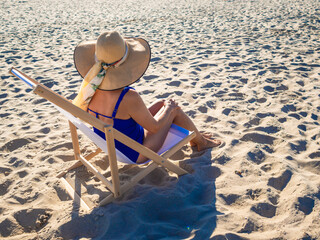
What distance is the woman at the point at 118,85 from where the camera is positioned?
6.88 feet

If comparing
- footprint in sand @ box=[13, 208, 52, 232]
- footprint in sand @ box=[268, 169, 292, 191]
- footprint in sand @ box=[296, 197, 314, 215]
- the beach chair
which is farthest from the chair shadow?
footprint in sand @ box=[296, 197, 314, 215]

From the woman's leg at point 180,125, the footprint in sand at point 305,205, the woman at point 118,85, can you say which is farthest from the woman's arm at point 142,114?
the footprint in sand at point 305,205

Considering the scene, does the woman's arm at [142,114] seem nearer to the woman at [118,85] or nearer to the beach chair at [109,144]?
the woman at [118,85]

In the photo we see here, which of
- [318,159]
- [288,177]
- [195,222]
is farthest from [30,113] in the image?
[318,159]

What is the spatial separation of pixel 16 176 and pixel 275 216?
2.28 m

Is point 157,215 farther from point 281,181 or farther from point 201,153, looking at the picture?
point 281,181

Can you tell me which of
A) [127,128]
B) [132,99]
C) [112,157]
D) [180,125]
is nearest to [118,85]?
[132,99]

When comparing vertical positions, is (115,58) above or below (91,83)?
above

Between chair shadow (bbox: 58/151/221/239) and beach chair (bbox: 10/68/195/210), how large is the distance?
109 mm

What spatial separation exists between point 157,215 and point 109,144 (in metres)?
0.67

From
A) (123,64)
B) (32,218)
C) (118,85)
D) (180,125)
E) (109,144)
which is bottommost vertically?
(32,218)

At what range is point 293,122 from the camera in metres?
3.35

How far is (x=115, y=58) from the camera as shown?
2.09 meters

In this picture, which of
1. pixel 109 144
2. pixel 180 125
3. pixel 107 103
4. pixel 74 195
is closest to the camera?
pixel 109 144
